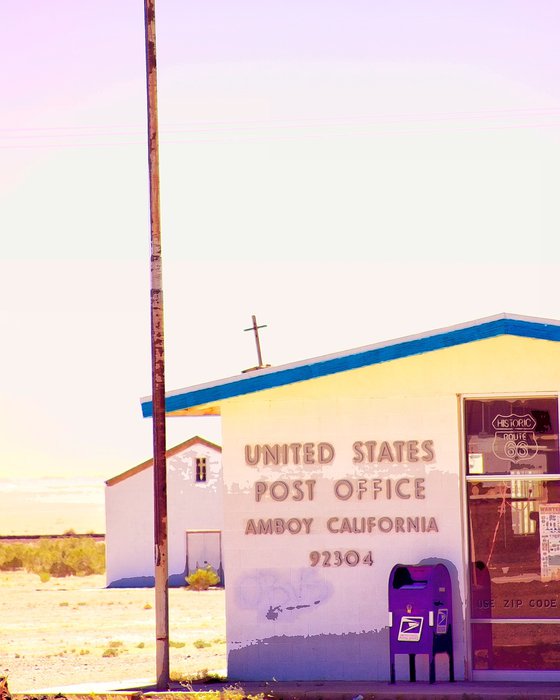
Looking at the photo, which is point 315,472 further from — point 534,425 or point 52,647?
point 52,647

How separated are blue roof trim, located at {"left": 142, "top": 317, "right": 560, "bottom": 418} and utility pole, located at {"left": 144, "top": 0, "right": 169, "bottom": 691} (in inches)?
19.1

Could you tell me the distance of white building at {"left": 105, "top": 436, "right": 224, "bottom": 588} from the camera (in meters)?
48.9

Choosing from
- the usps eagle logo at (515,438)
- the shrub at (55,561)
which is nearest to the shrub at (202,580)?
the shrub at (55,561)

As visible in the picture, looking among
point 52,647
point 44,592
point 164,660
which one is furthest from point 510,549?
point 44,592

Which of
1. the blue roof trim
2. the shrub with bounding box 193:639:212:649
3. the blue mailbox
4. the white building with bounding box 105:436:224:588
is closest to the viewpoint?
the blue mailbox

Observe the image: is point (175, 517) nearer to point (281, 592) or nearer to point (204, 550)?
point (204, 550)

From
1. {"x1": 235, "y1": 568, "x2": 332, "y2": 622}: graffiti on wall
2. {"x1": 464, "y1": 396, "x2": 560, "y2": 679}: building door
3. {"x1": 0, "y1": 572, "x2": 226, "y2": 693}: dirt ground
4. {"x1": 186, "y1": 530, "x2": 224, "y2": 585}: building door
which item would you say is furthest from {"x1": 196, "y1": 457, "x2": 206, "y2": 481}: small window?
{"x1": 464, "y1": 396, "x2": 560, "y2": 679}: building door

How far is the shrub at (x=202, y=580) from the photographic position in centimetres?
4744

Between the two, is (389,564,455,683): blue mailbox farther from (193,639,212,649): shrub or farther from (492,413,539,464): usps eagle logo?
(193,639,212,649): shrub

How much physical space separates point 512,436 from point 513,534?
1.13 metres

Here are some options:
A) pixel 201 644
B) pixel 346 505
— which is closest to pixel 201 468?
pixel 201 644

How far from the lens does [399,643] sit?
15289 millimetres

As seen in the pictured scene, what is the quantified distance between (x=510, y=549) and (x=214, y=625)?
1738 centimetres

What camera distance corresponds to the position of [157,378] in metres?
15.7
